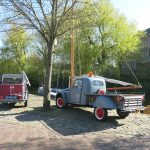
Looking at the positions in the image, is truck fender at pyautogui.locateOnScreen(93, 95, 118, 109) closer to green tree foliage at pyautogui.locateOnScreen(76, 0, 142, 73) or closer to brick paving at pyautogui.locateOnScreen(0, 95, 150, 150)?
brick paving at pyautogui.locateOnScreen(0, 95, 150, 150)

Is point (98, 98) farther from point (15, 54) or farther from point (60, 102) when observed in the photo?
point (15, 54)

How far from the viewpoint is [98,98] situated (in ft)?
49.0

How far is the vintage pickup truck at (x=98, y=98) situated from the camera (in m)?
14.1

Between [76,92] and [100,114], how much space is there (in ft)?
8.41

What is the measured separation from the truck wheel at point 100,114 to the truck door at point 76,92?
79.5 inches

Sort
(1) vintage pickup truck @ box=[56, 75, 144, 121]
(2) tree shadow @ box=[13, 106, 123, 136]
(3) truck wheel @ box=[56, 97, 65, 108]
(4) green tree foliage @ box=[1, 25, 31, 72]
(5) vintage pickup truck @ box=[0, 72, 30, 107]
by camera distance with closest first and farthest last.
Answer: (2) tree shadow @ box=[13, 106, 123, 136] → (1) vintage pickup truck @ box=[56, 75, 144, 121] → (3) truck wheel @ box=[56, 97, 65, 108] → (5) vintage pickup truck @ box=[0, 72, 30, 107] → (4) green tree foliage @ box=[1, 25, 31, 72]

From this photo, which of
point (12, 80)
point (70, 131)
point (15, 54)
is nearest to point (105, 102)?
point (70, 131)

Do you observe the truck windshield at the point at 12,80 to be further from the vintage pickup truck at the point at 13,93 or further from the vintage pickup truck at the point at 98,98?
the vintage pickup truck at the point at 98,98

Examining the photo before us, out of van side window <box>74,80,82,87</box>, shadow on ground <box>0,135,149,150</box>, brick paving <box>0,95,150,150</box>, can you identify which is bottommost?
shadow on ground <box>0,135,149,150</box>

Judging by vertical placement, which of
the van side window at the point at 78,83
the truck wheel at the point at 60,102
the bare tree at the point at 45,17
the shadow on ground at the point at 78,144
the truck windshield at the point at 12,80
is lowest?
the shadow on ground at the point at 78,144

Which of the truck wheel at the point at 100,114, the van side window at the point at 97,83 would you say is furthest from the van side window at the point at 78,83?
the truck wheel at the point at 100,114

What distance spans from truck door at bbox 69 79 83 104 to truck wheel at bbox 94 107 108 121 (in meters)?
→ 2.02

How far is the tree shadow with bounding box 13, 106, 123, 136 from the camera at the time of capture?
43.1ft

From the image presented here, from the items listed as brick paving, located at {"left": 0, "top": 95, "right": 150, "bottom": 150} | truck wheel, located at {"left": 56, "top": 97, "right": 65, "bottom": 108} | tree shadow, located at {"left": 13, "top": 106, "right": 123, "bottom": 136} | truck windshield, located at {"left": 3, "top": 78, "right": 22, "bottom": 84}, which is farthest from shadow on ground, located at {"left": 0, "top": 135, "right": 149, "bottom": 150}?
truck windshield, located at {"left": 3, "top": 78, "right": 22, "bottom": 84}
